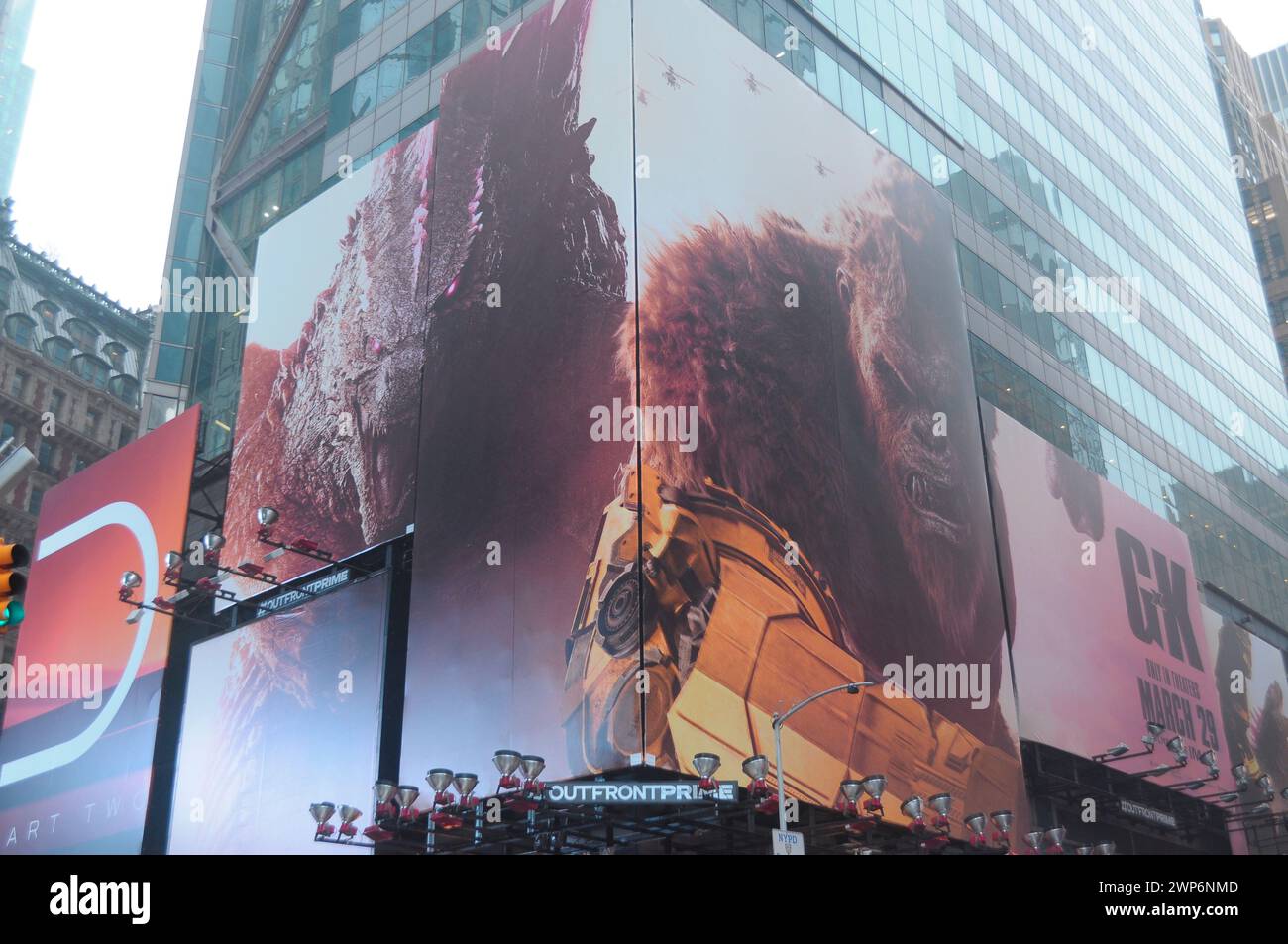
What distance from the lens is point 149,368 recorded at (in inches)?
2169

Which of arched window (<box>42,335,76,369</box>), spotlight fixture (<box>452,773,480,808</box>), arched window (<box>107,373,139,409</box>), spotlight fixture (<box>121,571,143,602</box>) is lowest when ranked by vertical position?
spotlight fixture (<box>452,773,480,808</box>)

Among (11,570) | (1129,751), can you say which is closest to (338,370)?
(11,570)

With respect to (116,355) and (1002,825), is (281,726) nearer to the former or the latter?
(1002,825)

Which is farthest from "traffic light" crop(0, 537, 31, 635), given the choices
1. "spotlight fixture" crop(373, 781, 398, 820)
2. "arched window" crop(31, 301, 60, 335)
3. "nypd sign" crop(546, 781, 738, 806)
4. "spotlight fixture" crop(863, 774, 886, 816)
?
"arched window" crop(31, 301, 60, 335)

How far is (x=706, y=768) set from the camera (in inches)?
1104

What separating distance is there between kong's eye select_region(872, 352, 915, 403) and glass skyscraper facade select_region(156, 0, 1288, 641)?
821 cm

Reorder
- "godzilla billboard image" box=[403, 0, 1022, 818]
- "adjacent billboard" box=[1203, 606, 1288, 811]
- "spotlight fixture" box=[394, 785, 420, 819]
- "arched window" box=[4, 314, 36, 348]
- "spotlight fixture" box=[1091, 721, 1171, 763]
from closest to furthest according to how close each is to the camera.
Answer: "spotlight fixture" box=[394, 785, 420, 819] < "godzilla billboard image" box=[403, 0, 1022, 818] < "spotlight fixture" box=[1091, 721, 1171, 763] < "adjacent billboard" box=[1203, 606, 1288, 811] < "arched window" box=[4, 314, 36, 348]

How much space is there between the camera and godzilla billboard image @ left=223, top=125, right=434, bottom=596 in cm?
3988

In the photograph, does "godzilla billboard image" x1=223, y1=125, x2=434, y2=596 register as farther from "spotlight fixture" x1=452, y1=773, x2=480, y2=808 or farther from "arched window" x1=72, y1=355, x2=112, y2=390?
"arched window" x1=72, y1=355, x2=112, y2=390

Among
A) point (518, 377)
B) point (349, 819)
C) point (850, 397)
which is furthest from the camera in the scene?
point (850, 397)

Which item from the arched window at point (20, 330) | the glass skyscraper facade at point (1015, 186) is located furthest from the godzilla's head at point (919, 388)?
the arched window at point (20, 330)

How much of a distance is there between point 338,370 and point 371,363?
182 cm

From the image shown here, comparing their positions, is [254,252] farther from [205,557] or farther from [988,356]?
[988,356]
